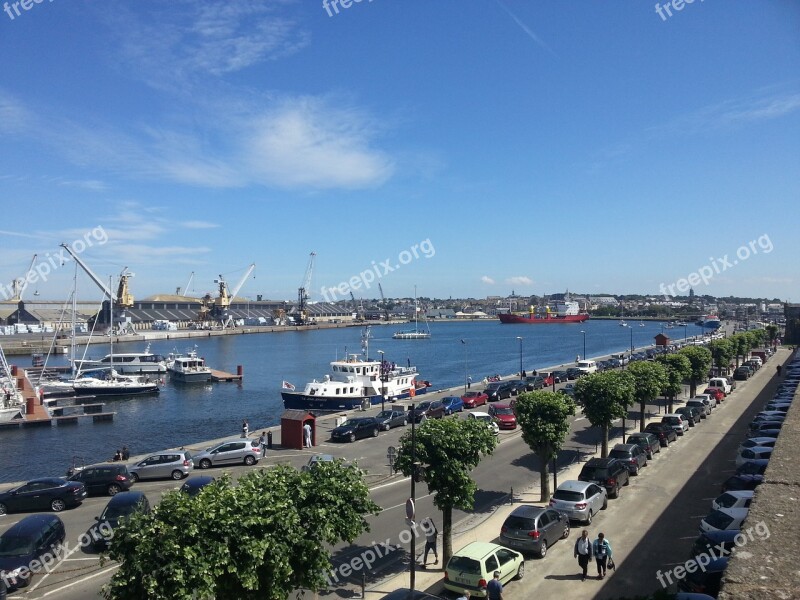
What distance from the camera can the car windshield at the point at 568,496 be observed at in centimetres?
1337

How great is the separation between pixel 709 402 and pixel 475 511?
1868 centimetres

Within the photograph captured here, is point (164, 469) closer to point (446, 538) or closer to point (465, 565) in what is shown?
point (446, 538)

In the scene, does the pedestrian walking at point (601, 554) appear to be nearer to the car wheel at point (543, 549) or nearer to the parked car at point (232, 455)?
the car wheel at point (543, 549)

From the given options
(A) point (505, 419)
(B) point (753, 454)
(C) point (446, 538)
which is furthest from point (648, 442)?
(C) point (446, 538)

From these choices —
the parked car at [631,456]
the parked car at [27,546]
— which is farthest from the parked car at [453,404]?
the parked car at [27,546]

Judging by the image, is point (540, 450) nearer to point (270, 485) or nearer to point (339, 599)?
point (339, 599)

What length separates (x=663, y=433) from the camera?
21328 mm

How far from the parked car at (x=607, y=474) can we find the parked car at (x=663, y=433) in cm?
619

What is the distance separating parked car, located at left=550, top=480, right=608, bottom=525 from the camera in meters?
13.2

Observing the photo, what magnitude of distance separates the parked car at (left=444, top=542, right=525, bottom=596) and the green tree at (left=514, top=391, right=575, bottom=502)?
5.43 metres

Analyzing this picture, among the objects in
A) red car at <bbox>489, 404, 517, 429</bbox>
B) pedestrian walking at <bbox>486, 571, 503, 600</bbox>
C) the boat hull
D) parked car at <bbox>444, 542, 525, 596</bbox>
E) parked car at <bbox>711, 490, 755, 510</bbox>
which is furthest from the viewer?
the boat hull

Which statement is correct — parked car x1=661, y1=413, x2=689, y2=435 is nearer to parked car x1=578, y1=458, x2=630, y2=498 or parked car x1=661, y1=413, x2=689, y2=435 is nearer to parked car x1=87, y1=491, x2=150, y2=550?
parked car x1=578, y1=458, x2=630, y2=498

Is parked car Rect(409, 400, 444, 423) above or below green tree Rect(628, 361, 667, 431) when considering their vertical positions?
below

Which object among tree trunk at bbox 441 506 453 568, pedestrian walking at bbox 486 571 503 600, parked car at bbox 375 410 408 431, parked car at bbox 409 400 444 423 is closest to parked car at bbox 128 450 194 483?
parked car at bbox 375 410 408 431
